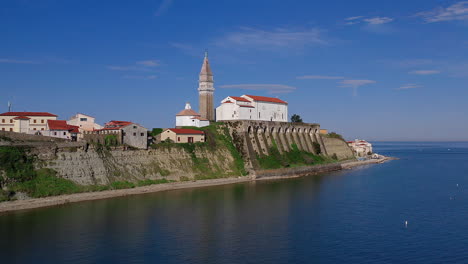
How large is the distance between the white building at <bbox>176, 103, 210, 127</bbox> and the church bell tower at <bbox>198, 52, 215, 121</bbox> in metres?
2.72

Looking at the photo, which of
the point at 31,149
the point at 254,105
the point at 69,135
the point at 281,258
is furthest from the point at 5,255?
the point at 254,105

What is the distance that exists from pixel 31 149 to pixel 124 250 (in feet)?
62.9

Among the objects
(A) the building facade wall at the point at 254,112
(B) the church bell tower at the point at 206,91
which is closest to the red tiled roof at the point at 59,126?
(B) the church bell tower at the point at 206,91

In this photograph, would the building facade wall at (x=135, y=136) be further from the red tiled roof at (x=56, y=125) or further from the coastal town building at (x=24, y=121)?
the coastal town building at (x=24, y=121)

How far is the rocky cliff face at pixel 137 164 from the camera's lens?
4066 centimetres

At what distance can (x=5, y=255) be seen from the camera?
23.6 metres

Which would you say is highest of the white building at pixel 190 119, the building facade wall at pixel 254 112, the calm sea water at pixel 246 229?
the building facade wall at pixel 254 112

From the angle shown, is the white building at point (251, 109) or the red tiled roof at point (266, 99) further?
the red tiled roof at point (266, 99)

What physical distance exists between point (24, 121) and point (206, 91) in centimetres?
2596

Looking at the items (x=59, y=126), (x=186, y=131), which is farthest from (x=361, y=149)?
(x=59, y=126)

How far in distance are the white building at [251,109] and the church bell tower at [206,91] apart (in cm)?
301

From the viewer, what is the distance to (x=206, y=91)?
66250 millimetres

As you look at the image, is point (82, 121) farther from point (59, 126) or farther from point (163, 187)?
point (163, 187)

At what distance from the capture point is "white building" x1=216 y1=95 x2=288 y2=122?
226 feet
